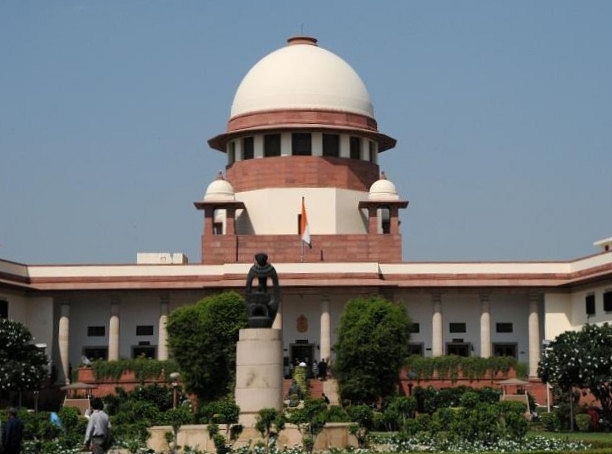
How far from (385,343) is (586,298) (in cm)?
1142

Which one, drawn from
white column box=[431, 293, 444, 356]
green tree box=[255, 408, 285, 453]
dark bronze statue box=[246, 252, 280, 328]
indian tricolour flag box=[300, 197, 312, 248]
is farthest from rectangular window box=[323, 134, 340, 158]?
green tree box=[255, 408, 285, 453]

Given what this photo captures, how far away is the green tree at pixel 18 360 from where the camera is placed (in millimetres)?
45938

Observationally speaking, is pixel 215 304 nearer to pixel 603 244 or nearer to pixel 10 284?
pixel 10 284

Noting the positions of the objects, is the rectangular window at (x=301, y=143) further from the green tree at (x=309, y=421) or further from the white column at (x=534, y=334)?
the green tree at (x=309, y=421)

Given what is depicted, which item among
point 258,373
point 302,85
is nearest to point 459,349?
point 302,85

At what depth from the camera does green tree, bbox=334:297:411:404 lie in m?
47.6

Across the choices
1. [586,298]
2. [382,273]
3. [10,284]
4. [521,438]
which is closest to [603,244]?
[586,298]

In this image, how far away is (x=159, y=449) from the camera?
30719 mm

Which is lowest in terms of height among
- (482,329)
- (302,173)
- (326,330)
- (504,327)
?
(326,330)

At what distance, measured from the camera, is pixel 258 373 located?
32969 millimetres

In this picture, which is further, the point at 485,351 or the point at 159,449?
the point at 485,351

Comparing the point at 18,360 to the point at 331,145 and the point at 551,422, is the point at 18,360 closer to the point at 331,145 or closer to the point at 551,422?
the point at 551,422

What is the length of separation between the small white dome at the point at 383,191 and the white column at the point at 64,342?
1422 centimetres

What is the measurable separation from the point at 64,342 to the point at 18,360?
950 cm
